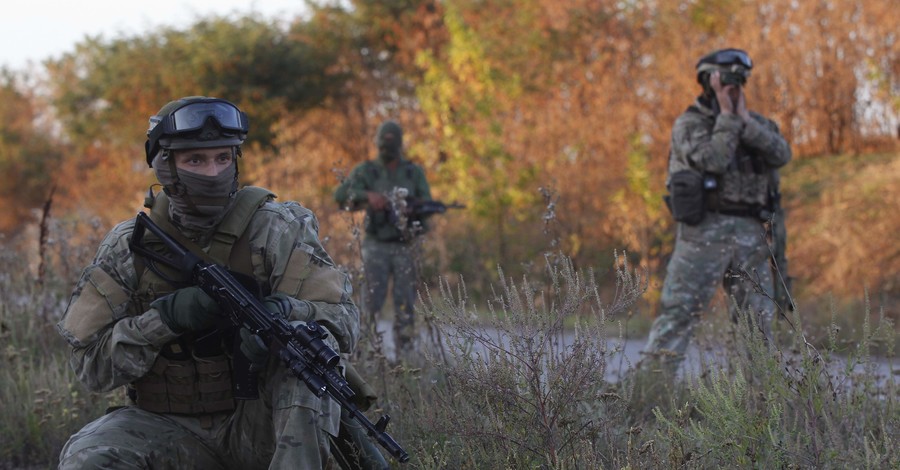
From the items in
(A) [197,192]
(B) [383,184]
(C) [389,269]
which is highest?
(A) [197,192]

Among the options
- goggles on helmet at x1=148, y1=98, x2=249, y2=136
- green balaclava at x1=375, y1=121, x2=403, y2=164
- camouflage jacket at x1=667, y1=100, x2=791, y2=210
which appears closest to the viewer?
goggles on helmet at x1=148, y1=98, x2=249, y2=136

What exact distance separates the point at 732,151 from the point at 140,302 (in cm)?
365

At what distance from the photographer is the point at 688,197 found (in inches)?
235

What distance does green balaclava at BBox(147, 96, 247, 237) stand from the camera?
10.8ft

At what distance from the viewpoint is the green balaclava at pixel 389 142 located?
327 inches

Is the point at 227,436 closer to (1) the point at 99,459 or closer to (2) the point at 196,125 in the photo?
(1) the point at 99,459

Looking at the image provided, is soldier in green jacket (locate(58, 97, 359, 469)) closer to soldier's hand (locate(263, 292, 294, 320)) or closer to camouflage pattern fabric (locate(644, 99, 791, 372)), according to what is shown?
soldier's hand (locate(263, 292, 294, 320))

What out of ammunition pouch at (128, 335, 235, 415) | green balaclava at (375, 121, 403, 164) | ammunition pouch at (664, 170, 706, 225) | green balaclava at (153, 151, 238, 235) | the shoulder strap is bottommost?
ammunition pouch at (128, 335, 235, 415)

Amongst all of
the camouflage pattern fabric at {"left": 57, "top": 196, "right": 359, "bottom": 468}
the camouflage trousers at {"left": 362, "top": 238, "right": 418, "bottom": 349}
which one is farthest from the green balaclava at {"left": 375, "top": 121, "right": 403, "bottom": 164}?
the camouflage pattern fabric at {"left": 57, "top": 196, "right": 359, "bottom": 468}

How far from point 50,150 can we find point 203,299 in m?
32.4

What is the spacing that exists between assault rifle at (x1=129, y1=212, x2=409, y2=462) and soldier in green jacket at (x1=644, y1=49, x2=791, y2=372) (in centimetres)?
319

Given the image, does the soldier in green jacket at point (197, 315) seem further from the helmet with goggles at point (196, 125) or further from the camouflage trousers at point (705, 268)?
the camouflage trousers at point (705, 268)

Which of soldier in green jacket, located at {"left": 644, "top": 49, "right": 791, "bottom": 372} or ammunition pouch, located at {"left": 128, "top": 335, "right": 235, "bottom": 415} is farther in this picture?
soldier in green jacket, located at {"left": 644, "top": 49, "right": 791, "bottom": 372}

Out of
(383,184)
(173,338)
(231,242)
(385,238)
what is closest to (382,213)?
(385,238)
